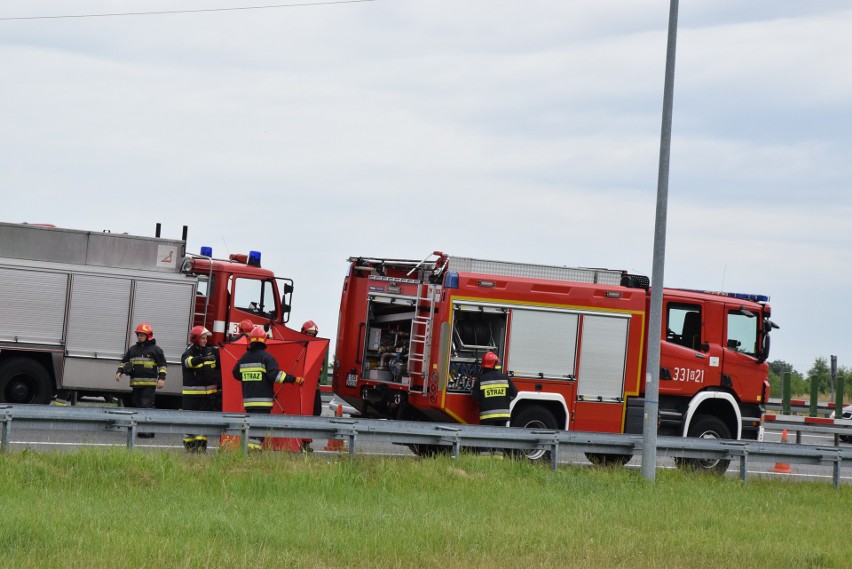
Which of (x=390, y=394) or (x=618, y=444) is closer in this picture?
(x=618, y=444)

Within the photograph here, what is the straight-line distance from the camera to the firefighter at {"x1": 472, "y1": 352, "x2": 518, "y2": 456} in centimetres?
1559

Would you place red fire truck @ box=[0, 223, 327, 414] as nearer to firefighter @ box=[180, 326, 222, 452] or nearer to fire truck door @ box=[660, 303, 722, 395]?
firefighter @ box=[180, 326, 222, 452]

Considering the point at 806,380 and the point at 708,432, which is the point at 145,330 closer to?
the point at 708,432

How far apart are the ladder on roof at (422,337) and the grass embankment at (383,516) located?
6.81 ft

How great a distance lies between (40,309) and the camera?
18.2 meters

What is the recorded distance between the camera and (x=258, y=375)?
1487cm

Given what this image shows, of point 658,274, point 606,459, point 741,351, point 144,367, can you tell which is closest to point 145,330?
point 144,367

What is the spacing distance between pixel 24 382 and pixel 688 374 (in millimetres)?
9981

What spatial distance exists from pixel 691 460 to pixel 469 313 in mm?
4232

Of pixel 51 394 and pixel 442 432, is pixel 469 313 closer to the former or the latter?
pixel 442 432

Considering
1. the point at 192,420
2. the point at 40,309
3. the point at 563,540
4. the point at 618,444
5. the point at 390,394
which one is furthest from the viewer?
the point at 40,309

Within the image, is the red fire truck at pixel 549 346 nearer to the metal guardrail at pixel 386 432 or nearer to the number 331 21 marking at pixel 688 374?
the number 331 21 marking at pixel 688 374

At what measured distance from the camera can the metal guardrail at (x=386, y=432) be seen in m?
13.0

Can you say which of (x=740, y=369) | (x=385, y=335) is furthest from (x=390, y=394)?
(x=740, y=369)
